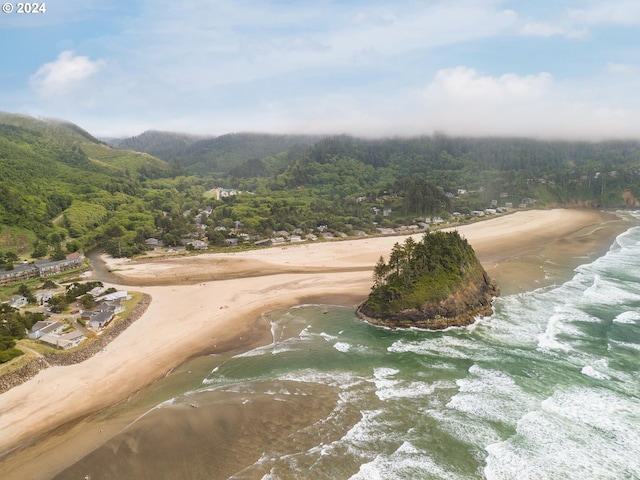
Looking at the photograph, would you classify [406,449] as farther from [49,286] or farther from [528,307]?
[49,286]

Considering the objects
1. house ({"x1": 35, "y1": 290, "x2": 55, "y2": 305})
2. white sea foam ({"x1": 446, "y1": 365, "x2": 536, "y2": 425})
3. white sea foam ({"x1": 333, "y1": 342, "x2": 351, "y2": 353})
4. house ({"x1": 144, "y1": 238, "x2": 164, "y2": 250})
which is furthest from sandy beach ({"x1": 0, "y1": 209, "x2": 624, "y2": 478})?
white sea foam ({"x1": 446, "y1": 365, "x2": 536, "y2": 425})

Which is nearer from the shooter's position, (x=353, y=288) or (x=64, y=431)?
(x=64, y=431)

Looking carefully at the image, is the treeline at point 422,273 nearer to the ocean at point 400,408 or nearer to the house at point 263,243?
the ocean at point 400,408

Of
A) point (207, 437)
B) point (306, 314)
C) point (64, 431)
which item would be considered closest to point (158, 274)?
point (306, 314)

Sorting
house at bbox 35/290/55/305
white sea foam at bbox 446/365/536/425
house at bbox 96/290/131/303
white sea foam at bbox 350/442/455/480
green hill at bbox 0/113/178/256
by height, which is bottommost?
white sea foam at bbox 446/365/536/425

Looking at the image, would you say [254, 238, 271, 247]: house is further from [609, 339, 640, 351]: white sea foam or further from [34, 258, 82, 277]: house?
[609, 339, 640, 351]: white sea foam
